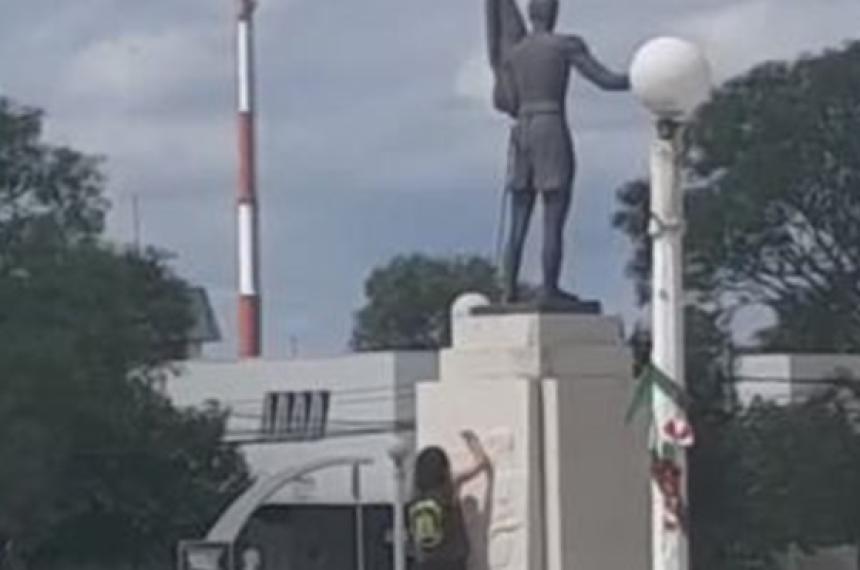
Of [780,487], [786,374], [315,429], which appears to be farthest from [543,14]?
[786,374]

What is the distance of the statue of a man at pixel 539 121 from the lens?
53.8ft

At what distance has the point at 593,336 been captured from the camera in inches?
638

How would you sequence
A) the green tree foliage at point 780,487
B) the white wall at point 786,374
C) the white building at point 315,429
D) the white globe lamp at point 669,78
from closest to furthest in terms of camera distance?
the white globe lamp at point 669,78, the green tree foliage at point 780,487, the white building at point 315,429, the white wall at point 786,374

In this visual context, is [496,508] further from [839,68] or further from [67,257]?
[839,68]

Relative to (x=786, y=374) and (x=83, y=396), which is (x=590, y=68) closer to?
(x=83, y=396)

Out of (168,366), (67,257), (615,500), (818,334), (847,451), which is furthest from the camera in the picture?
(818,334)

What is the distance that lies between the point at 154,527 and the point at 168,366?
445 cm

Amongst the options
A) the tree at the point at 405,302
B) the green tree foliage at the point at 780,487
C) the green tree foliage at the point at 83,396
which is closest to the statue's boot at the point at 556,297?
the green tree foliage at the point at 83,396

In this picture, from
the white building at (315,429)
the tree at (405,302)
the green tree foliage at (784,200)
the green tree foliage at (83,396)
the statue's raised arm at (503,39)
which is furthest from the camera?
the tree at (405,302)

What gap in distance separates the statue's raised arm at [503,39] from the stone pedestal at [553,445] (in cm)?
126

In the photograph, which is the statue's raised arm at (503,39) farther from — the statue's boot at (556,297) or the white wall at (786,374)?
the white wall at (786,374)

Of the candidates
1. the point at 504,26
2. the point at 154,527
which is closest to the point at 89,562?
the point at 154,527

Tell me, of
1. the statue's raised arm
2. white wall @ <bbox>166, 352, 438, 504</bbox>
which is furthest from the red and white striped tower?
the statue's raised arm

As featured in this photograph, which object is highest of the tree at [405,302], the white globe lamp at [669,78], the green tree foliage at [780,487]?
the tree at [405,302]
